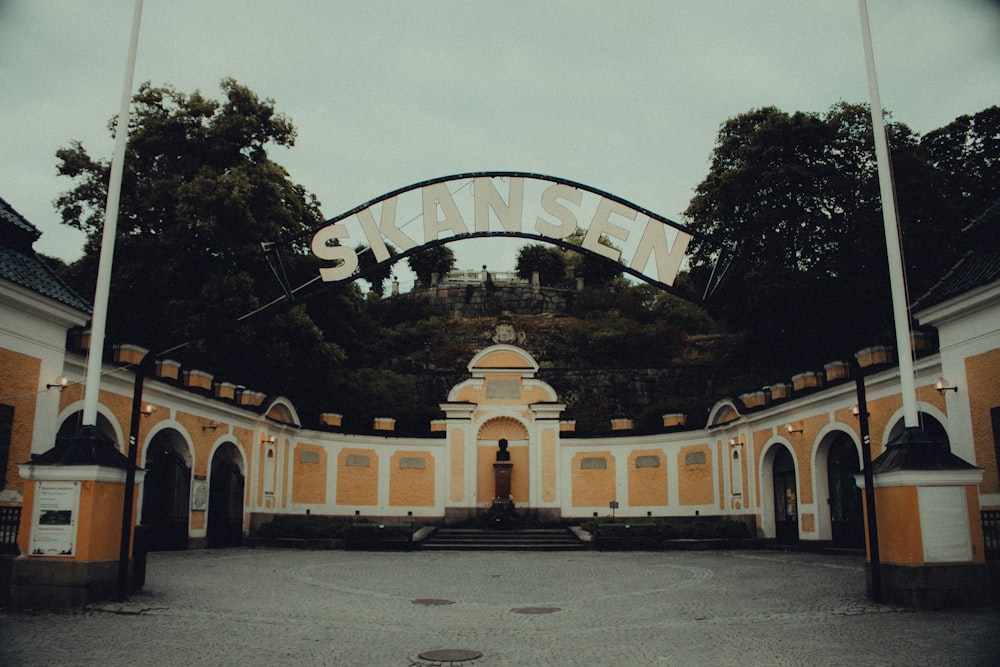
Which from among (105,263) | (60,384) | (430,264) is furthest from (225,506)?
(430,264)

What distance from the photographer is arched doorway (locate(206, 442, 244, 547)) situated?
22656 mm

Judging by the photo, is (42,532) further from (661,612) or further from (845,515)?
(845,515)

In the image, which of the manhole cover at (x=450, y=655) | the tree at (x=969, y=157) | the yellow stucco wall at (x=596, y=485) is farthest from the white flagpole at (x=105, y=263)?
the tree at (x=969, y=157)

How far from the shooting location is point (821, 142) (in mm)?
30359

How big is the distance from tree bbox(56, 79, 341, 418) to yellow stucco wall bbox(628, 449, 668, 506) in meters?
12.6

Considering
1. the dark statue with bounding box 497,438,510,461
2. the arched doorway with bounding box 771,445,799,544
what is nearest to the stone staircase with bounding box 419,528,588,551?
the dark statue with bounding box 497,438,510,461

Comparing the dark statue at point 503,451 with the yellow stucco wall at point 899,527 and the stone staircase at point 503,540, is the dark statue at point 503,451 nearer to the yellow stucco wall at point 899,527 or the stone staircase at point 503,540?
the stone staircase at point 503,540

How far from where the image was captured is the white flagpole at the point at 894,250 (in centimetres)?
1105

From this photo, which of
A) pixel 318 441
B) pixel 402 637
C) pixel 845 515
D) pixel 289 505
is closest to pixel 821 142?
pixel 845 515

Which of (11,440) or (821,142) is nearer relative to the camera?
(11,440)

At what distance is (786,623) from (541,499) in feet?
70.0

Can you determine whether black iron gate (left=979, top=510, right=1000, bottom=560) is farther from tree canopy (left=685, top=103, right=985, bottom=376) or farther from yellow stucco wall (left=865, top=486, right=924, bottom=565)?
tree canopy (left=685, top=103, right=985, bottom=376)

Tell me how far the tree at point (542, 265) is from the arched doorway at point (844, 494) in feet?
171

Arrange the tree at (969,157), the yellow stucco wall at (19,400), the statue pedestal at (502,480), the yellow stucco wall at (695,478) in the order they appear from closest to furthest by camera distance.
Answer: the yellow stucco wall at (19,400), the yellow stucco wall at (695,478), the tree at (969,157), the statue pedestal at (502,480)
